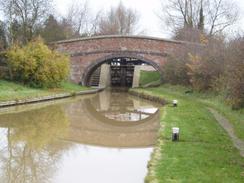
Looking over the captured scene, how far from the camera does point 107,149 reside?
942 centimetres

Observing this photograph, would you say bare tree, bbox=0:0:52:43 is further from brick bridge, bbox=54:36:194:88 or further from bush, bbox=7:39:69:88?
bush, bbox=7:39:69:88

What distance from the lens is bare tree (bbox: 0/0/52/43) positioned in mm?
26688

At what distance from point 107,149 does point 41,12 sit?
21923 millimetres

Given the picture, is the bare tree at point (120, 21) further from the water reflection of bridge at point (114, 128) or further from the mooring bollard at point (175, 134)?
the mooring bollard at point (175, 134)

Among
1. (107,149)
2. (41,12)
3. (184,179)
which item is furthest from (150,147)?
(41,12)

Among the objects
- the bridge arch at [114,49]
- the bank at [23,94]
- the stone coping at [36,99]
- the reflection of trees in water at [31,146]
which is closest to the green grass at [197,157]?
the reflection of trees in water at [31,146]

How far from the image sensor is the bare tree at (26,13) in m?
26.7

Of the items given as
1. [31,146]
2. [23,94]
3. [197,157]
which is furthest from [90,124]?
[23,94]

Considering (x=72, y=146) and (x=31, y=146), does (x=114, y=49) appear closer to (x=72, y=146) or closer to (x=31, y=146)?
(x=72, y=146)

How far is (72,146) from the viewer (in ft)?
31.7

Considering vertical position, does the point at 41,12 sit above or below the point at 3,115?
above

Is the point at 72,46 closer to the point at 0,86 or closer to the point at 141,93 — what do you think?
the point at 141,93

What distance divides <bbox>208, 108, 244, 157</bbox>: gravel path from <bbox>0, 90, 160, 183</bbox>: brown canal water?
1979 millimetres

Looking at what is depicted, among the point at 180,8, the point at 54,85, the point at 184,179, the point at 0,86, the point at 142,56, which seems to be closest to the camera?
the point at 184,179
